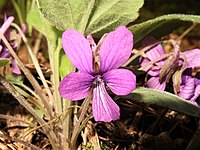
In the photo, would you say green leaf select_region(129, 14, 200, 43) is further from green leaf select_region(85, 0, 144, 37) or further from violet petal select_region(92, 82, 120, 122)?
violet petal select_region(92, 82, 120, 122)

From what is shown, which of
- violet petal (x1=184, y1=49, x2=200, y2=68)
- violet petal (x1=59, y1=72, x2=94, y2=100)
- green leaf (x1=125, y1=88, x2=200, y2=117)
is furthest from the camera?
violet petal (x1=184, y1=49, x2=200, y2=68)

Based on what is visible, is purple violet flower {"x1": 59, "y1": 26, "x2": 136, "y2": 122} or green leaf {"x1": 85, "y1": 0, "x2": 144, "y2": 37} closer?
purple violet flower {"x1": 59, "y1": 26, "x2": 136, "y2": 122}

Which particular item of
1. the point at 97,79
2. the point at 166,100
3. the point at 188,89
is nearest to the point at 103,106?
the point at 97,79

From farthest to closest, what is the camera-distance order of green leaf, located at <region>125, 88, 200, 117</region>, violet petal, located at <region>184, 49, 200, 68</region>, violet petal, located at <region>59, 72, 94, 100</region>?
violet petal, located at <region>184, 49, 200, 68</region> → green leaf, located at <region>125, 88, 200, 117</region> → violet petal, located at <region>59, 72, 94, 100</region>

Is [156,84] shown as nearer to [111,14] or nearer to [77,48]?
[111,14]

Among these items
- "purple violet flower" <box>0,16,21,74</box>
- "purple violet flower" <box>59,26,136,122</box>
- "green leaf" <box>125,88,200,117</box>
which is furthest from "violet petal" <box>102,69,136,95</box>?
"purple violet flower" <box>0,16,21,74</box>

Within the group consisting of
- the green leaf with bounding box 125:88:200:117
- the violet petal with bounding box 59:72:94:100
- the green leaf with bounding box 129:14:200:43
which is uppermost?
the green leaf with bounding box 129:14:200:43

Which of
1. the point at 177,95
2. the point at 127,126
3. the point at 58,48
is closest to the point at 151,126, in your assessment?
the point at 127,126

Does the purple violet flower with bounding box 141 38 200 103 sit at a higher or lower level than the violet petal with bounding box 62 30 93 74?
lower
